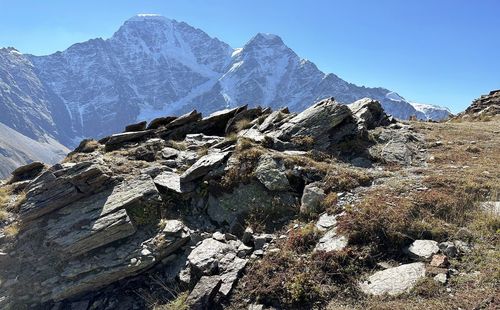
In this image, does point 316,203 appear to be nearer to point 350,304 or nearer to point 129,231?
point 350,304

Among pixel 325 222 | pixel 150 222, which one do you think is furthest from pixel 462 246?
pixel 150 222

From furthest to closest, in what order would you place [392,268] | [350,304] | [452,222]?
[452,222] < [392,268] < [350,304]

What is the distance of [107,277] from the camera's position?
13.5 metres

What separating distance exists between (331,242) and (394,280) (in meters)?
2.42

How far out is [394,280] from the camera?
1091 cm


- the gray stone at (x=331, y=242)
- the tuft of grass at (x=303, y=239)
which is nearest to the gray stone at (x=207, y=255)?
the tuft of grass at (x=303, y=239)

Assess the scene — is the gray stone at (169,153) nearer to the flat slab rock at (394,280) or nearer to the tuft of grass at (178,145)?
the tuft of grass at (178,145)

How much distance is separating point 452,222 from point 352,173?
479 cm

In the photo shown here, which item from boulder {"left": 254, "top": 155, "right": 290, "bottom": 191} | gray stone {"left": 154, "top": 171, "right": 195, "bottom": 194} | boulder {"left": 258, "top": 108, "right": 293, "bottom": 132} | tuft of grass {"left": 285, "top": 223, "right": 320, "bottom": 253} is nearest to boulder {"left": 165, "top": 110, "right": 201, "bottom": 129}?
boulder {"left": 258, "top": 108, "right": 293, "bottom": 132}

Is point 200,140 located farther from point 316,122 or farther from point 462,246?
point 462,246

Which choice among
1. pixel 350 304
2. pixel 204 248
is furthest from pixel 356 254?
pixel 204 248

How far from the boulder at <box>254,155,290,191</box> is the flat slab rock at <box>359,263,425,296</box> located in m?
5.98

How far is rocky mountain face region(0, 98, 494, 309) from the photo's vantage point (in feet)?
39.1

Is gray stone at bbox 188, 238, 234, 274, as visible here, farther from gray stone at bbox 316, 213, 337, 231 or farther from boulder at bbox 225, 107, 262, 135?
boulder at bbox 225, 107, 262, 135
